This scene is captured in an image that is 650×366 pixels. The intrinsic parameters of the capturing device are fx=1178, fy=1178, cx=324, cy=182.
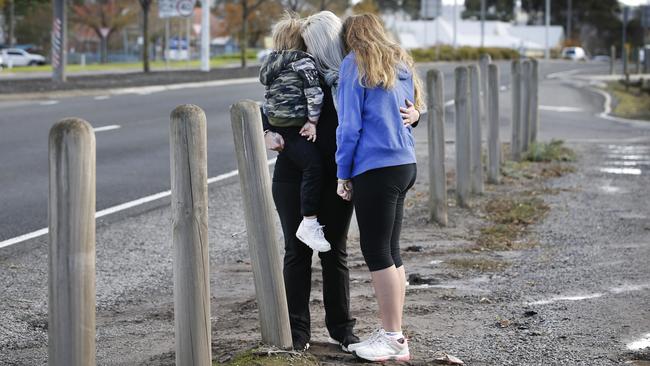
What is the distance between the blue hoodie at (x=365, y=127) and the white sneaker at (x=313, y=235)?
0.96ft

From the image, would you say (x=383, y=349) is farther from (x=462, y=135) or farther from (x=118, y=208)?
(x=462, y=135)

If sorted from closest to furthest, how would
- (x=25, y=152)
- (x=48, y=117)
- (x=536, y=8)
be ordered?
(x=25, y=152)
(x=48, y=117)
(x=536, y=8)

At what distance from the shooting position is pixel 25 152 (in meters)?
14.6

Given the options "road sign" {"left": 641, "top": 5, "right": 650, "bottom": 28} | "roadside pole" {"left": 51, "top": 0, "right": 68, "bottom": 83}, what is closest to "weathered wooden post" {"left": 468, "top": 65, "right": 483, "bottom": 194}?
"roadside pole" {"left": 51, "top": 0, "right": 68, "bottom": 83}

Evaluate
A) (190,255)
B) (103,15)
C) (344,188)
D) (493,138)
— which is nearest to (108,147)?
(493,138)

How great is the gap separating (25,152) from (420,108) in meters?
9.99

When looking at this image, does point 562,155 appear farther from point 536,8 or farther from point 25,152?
point 536,8

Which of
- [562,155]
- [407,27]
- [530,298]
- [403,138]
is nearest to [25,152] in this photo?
[562,155]

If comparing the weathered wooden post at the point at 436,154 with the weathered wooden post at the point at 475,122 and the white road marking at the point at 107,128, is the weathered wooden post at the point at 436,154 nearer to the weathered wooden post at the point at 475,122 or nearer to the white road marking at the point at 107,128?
the weathered wooden post at the point at 475,122

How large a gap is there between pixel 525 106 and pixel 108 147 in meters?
5.48

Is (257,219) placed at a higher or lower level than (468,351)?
higher

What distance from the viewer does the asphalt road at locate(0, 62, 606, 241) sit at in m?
10.9

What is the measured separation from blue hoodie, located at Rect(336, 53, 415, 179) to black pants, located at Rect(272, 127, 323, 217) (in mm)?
162

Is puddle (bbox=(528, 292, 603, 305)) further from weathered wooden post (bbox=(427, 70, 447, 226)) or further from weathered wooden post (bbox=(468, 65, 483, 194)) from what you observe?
weathered wooden post (bbox=(468, 65, 483, 194))
